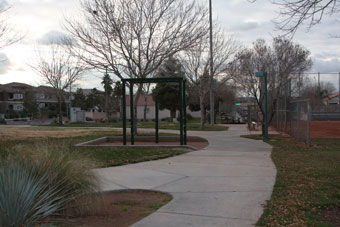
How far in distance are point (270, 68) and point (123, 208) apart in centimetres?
1840

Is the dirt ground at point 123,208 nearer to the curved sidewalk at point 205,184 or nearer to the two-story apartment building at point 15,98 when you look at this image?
the curved sidewalk at point 205,184

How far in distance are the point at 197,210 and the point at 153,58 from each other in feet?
44.5

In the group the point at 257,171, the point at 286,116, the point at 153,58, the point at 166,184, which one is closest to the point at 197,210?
the point at 166,184

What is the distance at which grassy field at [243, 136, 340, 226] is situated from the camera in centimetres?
515

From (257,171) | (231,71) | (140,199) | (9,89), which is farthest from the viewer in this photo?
(9,89)

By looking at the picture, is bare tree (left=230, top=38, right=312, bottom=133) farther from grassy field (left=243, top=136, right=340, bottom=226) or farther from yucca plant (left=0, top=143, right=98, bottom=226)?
yucca plant (left=0, top=143, right=98, bottom=226)

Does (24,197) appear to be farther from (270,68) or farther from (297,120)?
(270,68)

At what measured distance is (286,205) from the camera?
19.2ft

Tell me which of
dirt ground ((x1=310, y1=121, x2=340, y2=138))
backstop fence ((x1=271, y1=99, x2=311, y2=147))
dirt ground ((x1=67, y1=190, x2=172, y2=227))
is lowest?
dirt ground ((x1=67, y1=190, x2=172, y2=227))

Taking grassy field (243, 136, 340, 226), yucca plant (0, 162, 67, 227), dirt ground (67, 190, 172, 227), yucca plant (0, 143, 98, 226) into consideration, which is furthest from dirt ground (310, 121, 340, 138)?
yucca plant (0, 162, 67, 227)

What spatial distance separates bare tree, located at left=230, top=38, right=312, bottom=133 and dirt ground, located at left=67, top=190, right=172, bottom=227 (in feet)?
48.5

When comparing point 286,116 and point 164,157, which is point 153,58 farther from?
point 286,116

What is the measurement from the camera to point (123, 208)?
5.87m

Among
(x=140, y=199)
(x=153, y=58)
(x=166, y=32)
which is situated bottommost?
(x=140, y=199)
